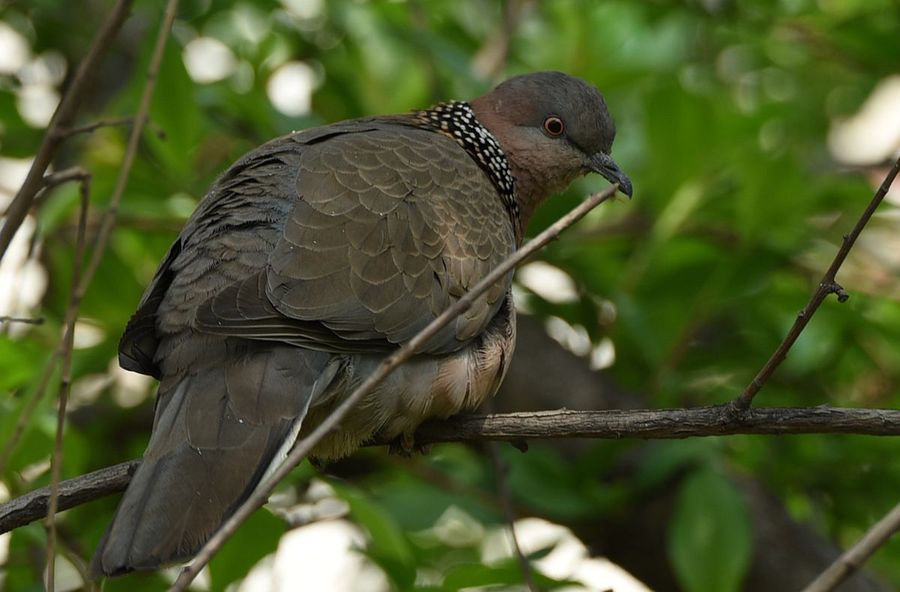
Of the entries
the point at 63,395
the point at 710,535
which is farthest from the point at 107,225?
the point at 710,535

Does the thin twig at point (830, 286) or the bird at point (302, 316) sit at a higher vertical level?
the thin twig at point (830, 286)

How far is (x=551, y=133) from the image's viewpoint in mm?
4523

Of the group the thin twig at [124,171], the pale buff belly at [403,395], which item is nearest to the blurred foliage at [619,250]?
the pale buff belly at [403,395]

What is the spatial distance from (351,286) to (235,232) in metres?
0.36

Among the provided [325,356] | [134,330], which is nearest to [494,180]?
[325,356]

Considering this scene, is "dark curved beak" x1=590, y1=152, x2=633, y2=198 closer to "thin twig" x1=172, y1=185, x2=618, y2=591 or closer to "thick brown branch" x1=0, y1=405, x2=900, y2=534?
"thick brown branch" x1=0, y1=405, x2=900, y2=534

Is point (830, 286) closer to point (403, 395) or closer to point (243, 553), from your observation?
point (403, 395)

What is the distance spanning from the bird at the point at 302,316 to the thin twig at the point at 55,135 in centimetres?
53

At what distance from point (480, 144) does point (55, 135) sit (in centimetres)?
181

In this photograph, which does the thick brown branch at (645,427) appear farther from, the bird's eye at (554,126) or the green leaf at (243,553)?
the bird's eye at (554,126)

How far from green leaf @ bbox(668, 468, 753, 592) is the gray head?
120 centimetres

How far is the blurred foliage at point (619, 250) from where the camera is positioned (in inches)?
A: 175

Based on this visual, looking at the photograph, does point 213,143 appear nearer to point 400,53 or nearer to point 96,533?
point 400,53

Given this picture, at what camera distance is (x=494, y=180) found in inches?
169
